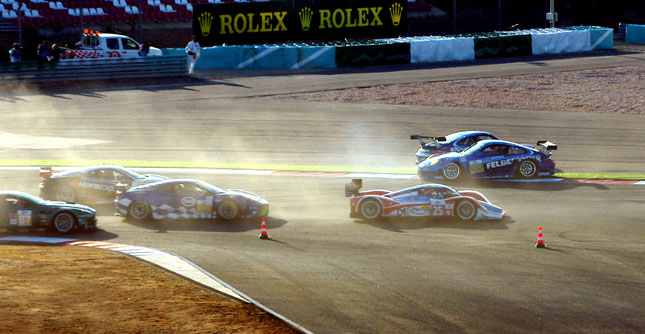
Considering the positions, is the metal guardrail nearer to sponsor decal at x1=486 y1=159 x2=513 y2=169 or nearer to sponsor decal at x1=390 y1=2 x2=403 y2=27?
sponsor decal at x1=390 y1=2 x2=403 y2=27

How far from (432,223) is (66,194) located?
9393 millimetres

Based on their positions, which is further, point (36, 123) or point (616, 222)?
point (36, 123)

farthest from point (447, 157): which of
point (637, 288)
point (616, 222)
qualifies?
point (637, 288)

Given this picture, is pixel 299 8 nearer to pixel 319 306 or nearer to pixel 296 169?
pixel 296 169

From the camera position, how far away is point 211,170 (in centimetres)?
2784

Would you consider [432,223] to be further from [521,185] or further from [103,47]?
[103,47]

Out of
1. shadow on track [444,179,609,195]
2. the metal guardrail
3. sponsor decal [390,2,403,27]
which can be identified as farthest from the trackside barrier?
shadow on track [444,179,609,195]

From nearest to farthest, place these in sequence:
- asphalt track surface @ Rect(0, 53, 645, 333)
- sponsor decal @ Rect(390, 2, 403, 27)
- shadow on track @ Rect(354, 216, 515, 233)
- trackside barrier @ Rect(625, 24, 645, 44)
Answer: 1. asphalt track surface @ Rect(0, 53, 645, 333)
2. shadow on track @ Rect(354, 216, 515, 233)
3. sponsor decal @ Rect(390, 2, 403, 27)
4. trackside barrier @ Rect(625, 24, 645, 44)

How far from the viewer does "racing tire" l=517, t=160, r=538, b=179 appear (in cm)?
2603

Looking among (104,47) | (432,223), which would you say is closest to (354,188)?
(432,223)

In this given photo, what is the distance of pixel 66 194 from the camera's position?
75.0 ft

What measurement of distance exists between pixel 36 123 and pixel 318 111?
11.5 meters

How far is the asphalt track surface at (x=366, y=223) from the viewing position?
14.3 metres

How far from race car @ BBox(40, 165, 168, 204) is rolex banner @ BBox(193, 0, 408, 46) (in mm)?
27988
